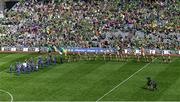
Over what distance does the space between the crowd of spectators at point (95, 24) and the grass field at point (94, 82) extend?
35.9 ft

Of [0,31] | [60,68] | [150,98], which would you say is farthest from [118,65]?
[0,31]

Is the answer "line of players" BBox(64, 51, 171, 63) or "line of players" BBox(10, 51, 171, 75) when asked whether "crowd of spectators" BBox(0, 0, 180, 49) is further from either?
"line of players" BBox(10, 51, 171, 75)

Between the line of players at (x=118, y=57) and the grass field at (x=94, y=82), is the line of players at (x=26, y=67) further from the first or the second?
the line of players at (x=118, y=57)

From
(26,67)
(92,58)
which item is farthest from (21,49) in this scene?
(26,67)

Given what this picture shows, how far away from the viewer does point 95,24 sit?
75812 mm

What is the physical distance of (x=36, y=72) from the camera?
174 ft

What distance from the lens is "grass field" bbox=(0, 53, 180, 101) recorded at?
1651 inches

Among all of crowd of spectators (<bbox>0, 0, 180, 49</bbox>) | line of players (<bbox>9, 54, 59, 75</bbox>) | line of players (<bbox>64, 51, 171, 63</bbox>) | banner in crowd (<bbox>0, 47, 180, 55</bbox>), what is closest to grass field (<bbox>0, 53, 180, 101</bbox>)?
line of players (<bbox>9, 54, 59, 75</bbox>)

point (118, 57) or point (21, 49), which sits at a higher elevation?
point (21, 49)

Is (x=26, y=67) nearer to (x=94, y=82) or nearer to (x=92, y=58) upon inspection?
(x=94, y=82)

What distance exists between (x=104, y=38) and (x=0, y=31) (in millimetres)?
19122

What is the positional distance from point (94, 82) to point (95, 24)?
29527mm

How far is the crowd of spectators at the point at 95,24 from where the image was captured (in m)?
69.6

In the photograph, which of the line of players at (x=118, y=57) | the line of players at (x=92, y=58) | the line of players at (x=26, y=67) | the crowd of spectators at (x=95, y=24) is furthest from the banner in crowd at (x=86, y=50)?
the line of players at (x=26, y=67)
